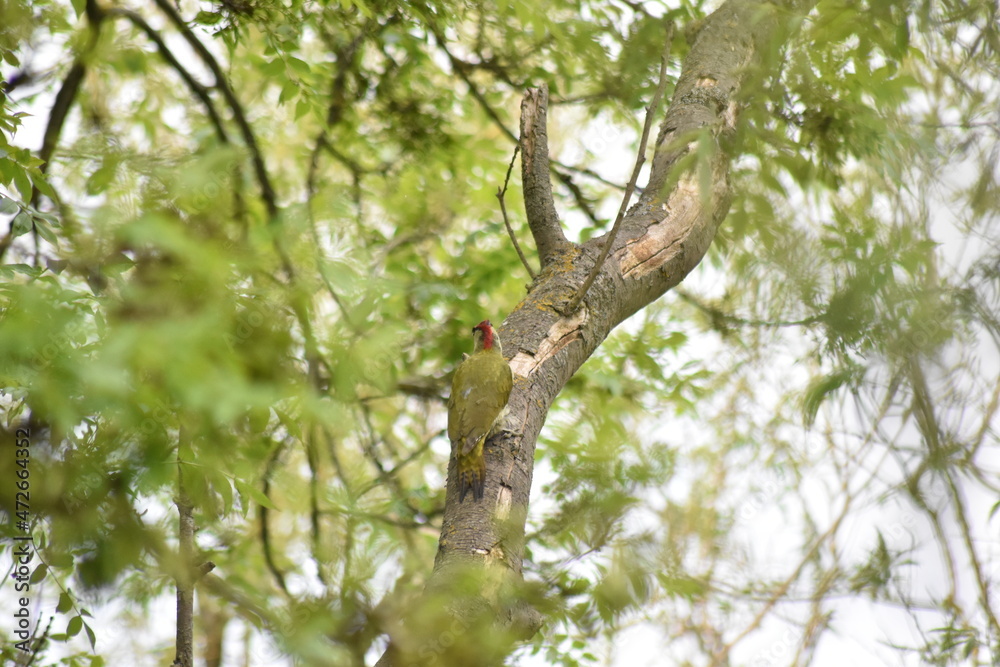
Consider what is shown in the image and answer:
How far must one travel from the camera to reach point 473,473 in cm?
224

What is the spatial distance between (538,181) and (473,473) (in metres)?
1.13

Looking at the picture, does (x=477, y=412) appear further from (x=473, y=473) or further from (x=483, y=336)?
(x=483, y=336)

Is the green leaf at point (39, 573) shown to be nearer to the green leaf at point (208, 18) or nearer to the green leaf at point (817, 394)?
the green leaf at point (817, 394)

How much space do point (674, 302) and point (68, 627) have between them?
12.4ft

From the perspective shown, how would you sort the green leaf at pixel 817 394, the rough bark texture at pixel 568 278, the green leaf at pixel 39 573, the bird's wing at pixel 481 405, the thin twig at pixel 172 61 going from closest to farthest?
the green leaf at pixel 817 394, the rough bark texture at pixel 568 278, the green leaf at pixel 39 573, the bird's wing at pixel 481 405, the thin twig at pixel 172 61

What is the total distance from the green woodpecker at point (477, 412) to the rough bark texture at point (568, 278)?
3 centimetres

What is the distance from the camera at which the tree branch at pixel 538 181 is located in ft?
9.21

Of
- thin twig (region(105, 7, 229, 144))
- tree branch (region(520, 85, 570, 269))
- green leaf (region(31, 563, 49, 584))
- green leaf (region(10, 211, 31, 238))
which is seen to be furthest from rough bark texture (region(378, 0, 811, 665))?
thin twig (region(105, 7, 229, 144))

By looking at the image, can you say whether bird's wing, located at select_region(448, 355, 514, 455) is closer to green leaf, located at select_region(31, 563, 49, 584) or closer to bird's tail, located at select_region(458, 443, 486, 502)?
bird's tail, located at select_region(458, 443, 486, 502)

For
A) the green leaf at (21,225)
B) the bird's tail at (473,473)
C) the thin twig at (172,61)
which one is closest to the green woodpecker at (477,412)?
the bird's tail at (473,473)

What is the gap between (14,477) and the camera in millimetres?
1697

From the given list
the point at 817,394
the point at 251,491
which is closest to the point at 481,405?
the point at 251,491

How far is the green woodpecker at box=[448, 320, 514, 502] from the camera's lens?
7.35 feet

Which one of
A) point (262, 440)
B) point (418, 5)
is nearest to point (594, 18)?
point (418, 5)
